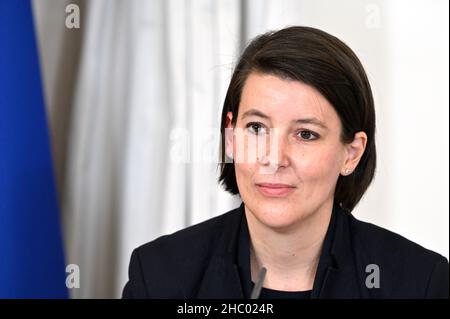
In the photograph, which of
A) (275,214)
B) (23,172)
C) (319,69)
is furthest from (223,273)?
(23,172)

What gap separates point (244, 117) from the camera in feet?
3.94

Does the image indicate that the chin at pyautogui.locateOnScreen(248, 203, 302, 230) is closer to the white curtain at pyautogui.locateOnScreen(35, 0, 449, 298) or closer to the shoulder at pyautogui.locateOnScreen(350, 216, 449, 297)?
the shoulder at pyautogui.locateOnScreen(350, 216, 449, 297)

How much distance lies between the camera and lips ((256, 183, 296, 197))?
3.85 feet

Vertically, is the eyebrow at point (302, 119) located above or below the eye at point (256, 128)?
above

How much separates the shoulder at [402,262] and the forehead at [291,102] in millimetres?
267

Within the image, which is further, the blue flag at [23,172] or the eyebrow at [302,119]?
the blue flag at [23,172]

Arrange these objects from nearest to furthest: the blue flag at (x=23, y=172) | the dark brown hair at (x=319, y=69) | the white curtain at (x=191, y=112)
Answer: the dark brown hair at (x=319, y=69) < the blue flag at (x=23, y=172) < the white curtain at (x=191, y=112)

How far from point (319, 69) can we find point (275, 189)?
0.22 metres

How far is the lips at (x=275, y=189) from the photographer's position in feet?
3.85

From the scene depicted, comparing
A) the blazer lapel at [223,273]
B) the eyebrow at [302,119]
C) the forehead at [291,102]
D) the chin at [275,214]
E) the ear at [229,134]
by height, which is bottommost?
the blazer lapel at [223,273]

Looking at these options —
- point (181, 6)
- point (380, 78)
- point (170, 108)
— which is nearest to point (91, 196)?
→ point (170, 108)

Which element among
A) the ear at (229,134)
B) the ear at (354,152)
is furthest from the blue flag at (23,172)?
the ear at (354,152)

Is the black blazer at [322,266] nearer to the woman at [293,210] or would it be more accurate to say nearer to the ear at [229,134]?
the woman at [293,210]
